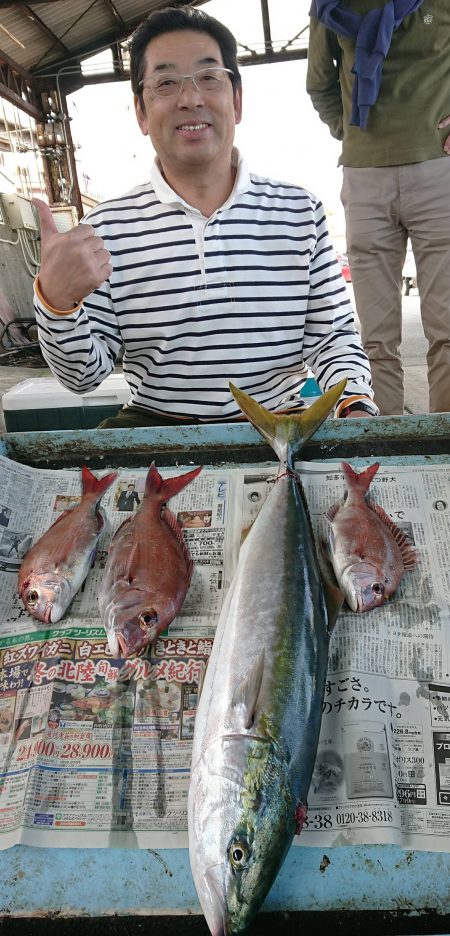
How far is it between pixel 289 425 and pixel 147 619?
62cm

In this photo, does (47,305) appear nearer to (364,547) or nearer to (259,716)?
(364,547)

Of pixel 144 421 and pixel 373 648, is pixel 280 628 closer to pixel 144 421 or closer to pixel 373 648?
pixel 373 648

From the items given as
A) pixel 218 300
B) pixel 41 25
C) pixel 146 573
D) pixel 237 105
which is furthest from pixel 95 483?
pixel 41 25

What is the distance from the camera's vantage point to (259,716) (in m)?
0.94

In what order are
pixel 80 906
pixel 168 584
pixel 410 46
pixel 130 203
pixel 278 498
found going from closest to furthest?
pixel 80 906, pixel 168 584, pixel 278 498, pixel 130 203, pixel 410 46

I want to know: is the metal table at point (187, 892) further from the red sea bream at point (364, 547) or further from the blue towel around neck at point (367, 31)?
the blue towel around neck at point (367, 31)

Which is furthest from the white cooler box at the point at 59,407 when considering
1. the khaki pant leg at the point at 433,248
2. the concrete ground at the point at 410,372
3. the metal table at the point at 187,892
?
the metal table at the point at 187,892

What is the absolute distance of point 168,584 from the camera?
1.21 meters

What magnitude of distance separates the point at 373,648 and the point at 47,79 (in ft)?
33.7

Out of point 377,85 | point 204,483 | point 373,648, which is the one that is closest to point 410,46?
point 377,85

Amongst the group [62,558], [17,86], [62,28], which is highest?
[62,28]

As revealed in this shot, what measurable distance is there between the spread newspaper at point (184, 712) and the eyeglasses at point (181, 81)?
4.22ft

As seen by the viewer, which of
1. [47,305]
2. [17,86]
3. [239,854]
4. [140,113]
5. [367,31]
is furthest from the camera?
[17,86]

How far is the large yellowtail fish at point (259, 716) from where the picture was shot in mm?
791
